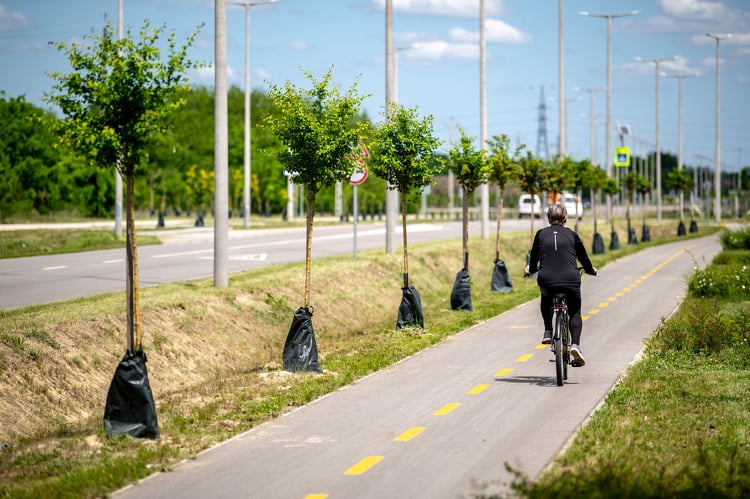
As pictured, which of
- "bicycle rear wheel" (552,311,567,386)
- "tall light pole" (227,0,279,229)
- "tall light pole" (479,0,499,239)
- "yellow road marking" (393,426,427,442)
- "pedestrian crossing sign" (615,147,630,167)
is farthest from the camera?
"tall light pole" (227,0,279,229)

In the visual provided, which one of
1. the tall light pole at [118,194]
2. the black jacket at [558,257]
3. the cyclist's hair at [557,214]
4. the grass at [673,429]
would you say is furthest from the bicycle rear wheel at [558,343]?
the tall light pole at [118,194]

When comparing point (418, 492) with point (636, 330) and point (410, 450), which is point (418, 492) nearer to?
point (410, 450)

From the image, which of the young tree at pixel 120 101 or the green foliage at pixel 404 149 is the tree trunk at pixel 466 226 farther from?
the young tree at pixel 120 101

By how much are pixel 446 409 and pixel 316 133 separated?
5330 mm

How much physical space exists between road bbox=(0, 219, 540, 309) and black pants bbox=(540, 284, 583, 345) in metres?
9.73

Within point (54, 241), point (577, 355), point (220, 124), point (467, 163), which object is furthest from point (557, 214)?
point (54, 241)

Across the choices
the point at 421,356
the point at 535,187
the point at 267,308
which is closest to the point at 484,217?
the point at 535,187

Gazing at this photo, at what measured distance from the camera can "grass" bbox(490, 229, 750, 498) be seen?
7.96m

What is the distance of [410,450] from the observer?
31.5 feet

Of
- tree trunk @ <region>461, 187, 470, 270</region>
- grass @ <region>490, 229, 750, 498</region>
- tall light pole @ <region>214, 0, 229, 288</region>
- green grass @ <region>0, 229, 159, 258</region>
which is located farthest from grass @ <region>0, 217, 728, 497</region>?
green grass @ <region>0, 229, 159, 258</region>

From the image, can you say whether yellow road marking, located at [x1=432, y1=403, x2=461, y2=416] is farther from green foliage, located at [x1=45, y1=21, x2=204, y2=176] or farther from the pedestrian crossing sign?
the pedestrian crossing sign

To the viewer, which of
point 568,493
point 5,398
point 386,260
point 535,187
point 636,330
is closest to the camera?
point 568,493

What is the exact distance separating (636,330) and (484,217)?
21755 millimetres

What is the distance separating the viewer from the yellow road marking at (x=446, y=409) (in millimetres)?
11352
